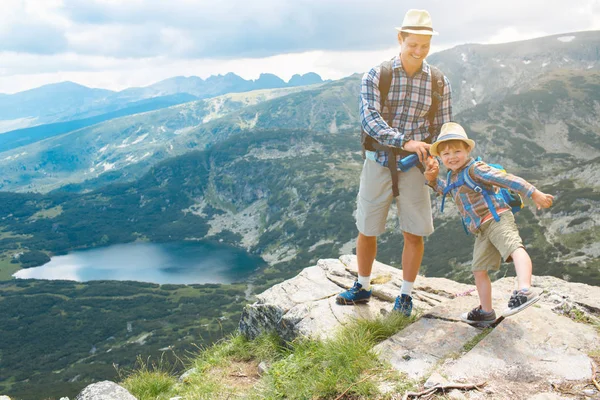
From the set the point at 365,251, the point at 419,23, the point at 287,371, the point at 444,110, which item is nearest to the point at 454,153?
the point at 444,110

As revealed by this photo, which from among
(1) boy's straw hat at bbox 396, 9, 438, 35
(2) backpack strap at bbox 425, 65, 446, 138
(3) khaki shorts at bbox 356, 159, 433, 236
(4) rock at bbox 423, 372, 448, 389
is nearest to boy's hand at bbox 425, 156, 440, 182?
(3) khaki shorts at bbox 356, 159, 433, 236

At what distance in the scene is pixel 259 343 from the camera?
25.8ft

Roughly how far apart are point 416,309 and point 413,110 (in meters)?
3.51

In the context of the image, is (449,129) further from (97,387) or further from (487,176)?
(97,387)

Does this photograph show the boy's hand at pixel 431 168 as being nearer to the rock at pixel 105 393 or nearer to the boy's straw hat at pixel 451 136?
the boy's straw hat at pixel 451 136

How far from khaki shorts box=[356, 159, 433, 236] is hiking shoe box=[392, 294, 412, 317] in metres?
1.24

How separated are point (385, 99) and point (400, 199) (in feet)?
5.27

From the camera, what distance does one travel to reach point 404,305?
6941 mm

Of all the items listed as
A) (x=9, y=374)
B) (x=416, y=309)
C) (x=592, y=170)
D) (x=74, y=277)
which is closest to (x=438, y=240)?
(x=592, y=170)

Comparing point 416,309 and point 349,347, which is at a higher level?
point 349,347

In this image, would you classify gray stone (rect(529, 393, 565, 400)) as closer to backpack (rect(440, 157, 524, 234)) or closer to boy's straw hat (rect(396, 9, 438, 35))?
backpack (rect(440, 157, 524, 234))

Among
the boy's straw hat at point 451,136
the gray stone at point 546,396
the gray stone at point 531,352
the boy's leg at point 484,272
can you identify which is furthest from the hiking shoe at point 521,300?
the boy's straw hat at point 451,136

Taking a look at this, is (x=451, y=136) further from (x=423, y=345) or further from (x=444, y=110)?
(x=423, y=345)

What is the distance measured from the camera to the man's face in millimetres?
5832
